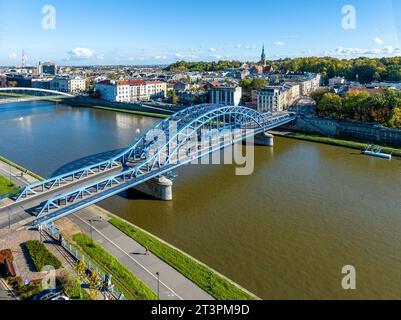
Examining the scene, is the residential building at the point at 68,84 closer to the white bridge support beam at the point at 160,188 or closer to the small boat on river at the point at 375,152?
the small boat on river at the point at 375,152

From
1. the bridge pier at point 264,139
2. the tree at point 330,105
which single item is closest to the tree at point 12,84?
the bridge pier at point 264,139

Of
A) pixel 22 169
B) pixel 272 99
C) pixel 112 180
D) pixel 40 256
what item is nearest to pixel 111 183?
pixel 112 180

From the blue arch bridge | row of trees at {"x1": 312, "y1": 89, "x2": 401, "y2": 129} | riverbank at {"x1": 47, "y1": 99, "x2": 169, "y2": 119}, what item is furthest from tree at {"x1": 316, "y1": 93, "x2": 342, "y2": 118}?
riverbank at {"x1": 47, "y1": 99, "x2": 169, "y2": 119}

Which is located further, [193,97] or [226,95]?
[193,97]

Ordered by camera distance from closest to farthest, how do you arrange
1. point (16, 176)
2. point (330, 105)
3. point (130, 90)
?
point (16, 176), point (330, 105), point (130, 90)

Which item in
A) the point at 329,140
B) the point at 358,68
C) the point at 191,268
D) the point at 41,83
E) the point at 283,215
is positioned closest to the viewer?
the point at 191,268

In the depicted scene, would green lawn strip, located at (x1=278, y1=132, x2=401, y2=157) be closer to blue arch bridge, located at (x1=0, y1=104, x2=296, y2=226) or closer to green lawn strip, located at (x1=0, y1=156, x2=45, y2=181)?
blue arch bridge, located at (x1=0, y1=104, x2=296, y2=226)

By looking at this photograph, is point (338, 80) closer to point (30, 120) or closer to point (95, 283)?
point (30, 120)

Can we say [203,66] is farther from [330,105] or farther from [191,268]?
[191,268]
